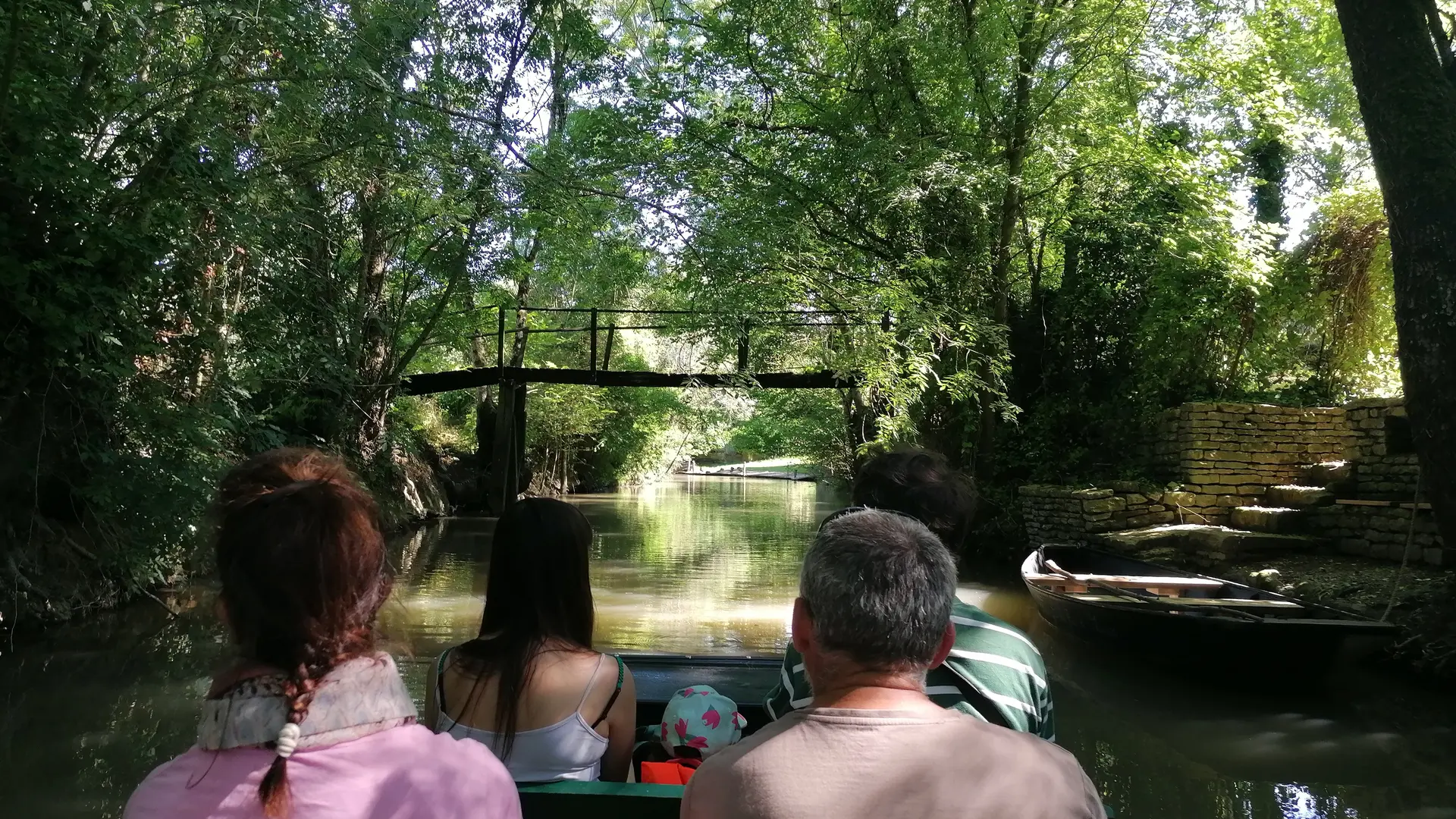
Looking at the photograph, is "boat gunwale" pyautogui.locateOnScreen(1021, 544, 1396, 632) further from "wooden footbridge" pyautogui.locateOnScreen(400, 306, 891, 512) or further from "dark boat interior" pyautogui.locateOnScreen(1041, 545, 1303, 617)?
"wooden footbridge" pyautogui.locateOnScreen(400, 306, 891, 512)

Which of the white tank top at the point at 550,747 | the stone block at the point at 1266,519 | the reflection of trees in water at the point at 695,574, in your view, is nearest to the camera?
the white tank top at the point at 550,747

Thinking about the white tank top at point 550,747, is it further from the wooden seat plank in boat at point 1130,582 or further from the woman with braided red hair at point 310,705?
the wooden seat plank in boat at point 1130,582

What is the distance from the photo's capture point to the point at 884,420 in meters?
11.8

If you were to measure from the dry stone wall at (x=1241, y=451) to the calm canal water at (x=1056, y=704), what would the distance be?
98.7 inches

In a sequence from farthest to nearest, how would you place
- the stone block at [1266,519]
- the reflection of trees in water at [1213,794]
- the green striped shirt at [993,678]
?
the stone block at [1266,519], the reflection of trees in water at [1213,794], the green striped shirt at [993,678]

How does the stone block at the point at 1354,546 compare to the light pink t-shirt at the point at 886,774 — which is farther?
the stone block at the point at 1354,546

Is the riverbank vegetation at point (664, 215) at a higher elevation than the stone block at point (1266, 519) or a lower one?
higher

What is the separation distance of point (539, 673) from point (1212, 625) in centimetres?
548

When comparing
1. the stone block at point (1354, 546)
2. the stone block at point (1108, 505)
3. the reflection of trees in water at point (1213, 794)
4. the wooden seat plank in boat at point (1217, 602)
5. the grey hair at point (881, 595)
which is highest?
the grey hair at point (881, 595)

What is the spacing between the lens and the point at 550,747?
1972 millimetres

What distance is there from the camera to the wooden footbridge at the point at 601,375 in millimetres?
11398

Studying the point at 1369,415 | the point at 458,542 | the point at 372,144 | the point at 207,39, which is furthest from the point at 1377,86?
the point at 458,542

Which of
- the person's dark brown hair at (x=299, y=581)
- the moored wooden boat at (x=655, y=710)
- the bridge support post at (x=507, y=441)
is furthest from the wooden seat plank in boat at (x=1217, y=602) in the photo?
the bridge support post at (x=507, y=441)

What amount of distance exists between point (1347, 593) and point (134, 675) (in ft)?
29.2
